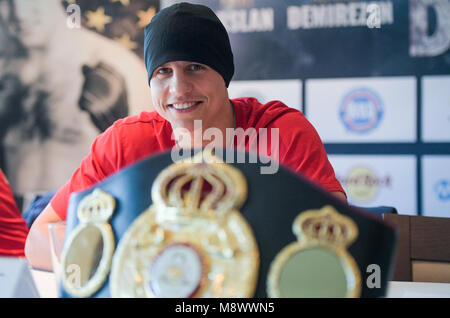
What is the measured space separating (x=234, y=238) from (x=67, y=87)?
2.66 meters

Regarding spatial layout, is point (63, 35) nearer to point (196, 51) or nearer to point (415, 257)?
point (196, 51)

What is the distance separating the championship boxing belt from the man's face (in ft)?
1.57

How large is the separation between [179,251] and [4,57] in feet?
9.38

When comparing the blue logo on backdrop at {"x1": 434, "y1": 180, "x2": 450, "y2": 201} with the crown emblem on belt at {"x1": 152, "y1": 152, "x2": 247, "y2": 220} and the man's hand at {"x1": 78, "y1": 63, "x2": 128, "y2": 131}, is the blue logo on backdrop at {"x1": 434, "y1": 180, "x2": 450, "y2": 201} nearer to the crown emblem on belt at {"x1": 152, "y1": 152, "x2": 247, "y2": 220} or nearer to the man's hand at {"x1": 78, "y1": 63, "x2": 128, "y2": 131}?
the man's hand at {"x1": 78, "y1": 63, "x2": 128, "y2": 131}

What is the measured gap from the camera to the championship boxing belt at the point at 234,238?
1.32 ft

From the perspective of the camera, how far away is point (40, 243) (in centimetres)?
75

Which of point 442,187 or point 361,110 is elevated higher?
point 361,110

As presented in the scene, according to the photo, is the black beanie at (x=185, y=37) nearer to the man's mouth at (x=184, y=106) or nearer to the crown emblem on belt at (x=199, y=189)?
the man's mouth at (x=184, y=106)

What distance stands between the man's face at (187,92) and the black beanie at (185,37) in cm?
3

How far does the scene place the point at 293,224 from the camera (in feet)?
1.34

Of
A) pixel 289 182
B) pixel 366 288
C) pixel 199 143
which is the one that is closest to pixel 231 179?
pixel 289 182

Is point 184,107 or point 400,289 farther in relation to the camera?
point 184,107

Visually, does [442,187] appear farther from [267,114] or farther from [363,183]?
[267,114]

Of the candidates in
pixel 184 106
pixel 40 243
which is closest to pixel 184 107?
pixel 184 106
